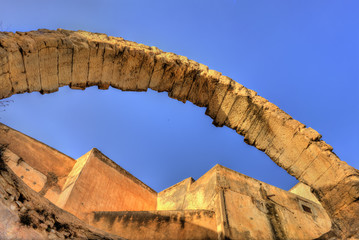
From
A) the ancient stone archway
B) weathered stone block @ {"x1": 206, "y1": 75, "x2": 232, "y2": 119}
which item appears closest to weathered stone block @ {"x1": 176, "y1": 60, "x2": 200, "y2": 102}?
the ancient stone archway

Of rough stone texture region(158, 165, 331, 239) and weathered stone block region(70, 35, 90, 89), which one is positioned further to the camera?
rough stone texture region(158, 165, 331, 239)

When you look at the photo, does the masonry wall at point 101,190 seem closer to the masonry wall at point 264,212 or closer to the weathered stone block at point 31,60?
the masonry wall at point 264,212

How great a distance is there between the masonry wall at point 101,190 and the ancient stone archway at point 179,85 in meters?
4.31

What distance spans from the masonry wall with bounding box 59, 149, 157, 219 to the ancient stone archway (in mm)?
4311

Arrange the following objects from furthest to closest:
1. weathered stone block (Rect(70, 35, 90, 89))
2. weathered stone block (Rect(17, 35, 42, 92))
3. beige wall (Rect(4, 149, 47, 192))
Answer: beige wall (Rect(4, 149, 47, 192))
weathered stone block (Rect(70, 35, 90, 89))
weathered stone block (Rect(17, 35, 42, 92))

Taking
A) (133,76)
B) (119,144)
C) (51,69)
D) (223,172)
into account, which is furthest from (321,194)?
(119,144)

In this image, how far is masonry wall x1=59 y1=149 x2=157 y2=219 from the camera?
8.25 meters

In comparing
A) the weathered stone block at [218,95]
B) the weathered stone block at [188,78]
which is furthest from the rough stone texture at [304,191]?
the weathered stone block at [188,78]

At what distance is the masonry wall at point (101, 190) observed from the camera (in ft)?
27.1

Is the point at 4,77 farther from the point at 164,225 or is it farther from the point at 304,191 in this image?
the point at 304,191

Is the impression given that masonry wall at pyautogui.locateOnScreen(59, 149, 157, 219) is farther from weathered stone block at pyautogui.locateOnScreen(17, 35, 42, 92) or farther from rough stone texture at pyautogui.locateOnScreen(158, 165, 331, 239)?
weathered stone block at pyautogui.locateOnScreen(17, 35, 42, 92)

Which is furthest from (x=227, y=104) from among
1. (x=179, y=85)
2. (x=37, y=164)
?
(x=37, y=164)

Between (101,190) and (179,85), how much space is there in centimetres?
536

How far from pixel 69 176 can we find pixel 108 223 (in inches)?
126
